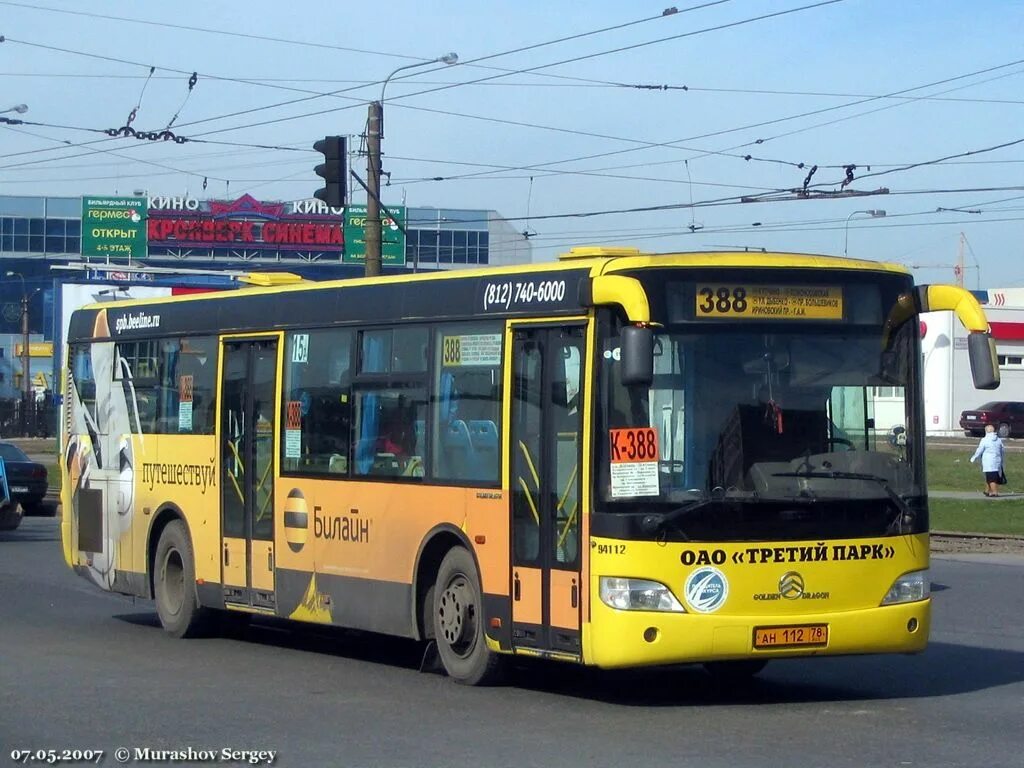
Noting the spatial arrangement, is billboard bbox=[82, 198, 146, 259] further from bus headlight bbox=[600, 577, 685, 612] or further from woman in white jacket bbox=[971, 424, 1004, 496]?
bus headlight bbox=[600, 577, 685, 612]

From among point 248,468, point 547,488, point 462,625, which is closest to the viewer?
point 547,488

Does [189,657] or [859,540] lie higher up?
[859,540]

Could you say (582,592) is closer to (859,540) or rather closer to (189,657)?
(859,540)

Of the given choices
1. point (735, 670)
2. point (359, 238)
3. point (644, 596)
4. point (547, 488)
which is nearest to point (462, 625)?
point (547, 488)

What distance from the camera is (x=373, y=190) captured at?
2498 centimetres

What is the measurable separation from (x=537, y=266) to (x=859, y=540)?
268cm

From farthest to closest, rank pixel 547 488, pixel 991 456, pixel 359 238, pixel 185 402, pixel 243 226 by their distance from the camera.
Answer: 1. pixel 243 226
2. pixel 359 238
3. pixel 991 456
4. pixel 185 402
5. pixel 547 488

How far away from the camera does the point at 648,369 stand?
9297mm

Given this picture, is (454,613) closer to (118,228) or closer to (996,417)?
(996,417)

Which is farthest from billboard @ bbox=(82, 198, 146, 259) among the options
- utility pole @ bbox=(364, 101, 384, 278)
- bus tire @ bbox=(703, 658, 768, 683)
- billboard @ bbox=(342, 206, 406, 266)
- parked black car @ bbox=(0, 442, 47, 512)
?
bus tire @ bbox=(703, 658, 768, 683)

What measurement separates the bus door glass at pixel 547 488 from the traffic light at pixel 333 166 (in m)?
12.8

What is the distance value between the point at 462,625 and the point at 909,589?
9.56 ft

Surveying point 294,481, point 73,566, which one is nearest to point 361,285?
point 294,481

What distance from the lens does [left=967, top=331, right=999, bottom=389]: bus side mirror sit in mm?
10086
